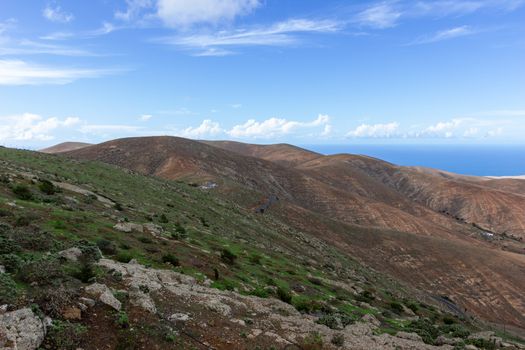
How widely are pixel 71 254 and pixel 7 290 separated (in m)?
5.03

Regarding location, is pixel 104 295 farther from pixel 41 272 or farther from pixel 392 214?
pixel 392 214

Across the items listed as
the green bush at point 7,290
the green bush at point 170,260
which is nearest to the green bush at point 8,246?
the green bush at point 7,290

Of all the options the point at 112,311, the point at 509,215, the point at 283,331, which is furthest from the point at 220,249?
the point at 509,215

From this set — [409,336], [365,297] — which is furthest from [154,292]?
[365,297]

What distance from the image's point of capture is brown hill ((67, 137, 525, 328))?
212 ft

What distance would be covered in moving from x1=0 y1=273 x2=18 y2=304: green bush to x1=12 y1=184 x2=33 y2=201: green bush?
15.1 meters

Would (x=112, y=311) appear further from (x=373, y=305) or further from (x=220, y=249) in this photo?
(x=373, y=305)

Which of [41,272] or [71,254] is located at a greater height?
[41,272]

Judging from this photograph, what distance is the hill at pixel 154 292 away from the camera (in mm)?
11867

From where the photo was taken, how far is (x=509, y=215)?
5477 inches

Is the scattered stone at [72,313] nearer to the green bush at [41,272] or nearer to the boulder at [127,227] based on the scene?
the green bush at [41,272]

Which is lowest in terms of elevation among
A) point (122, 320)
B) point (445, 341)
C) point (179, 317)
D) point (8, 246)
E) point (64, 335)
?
point (445, 341)

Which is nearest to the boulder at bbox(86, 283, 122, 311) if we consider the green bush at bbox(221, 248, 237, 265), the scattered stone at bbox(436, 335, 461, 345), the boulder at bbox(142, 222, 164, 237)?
the boulder at bbox(142, 222, 164, 237)

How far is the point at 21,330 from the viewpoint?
10.1 m
